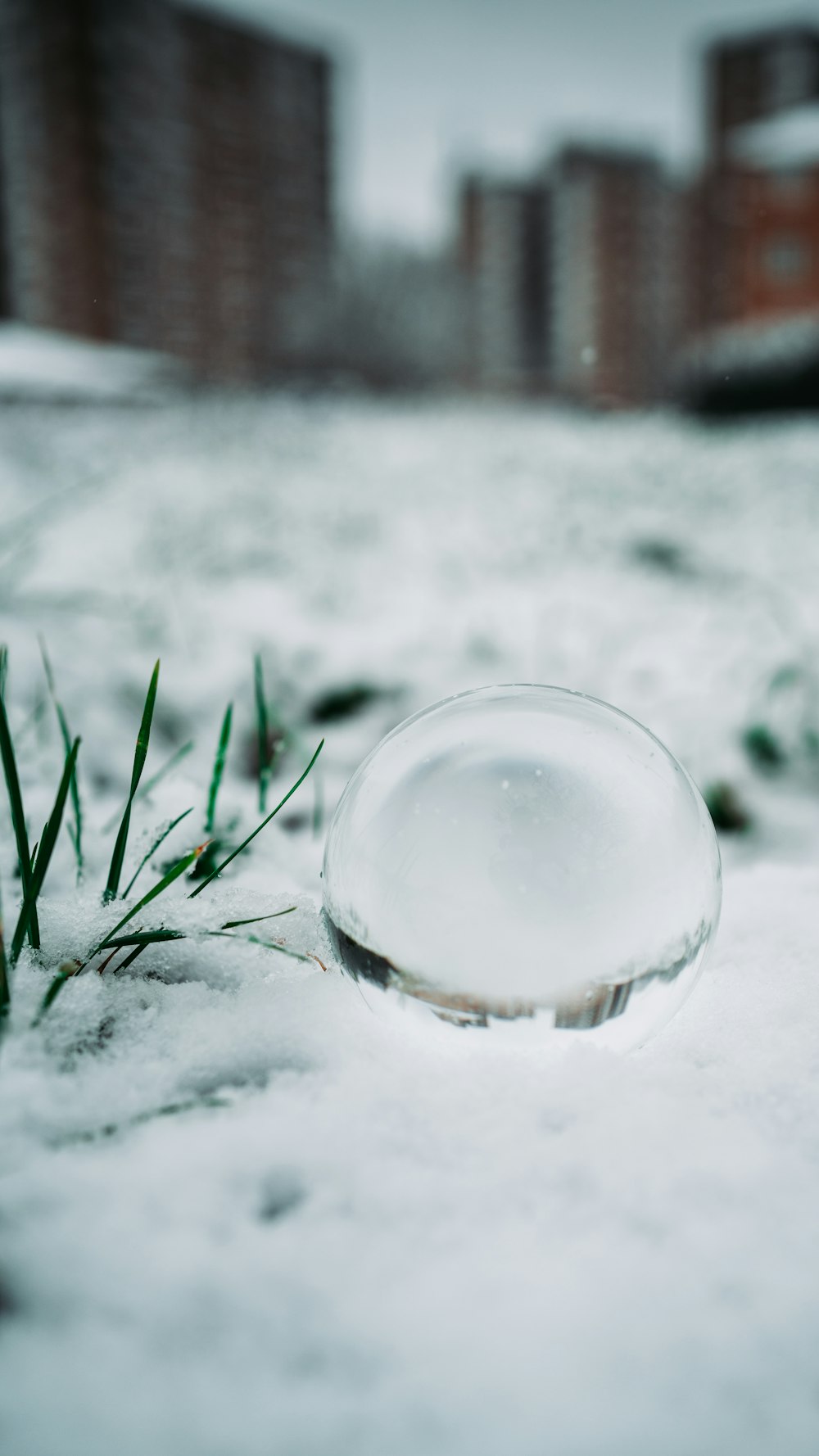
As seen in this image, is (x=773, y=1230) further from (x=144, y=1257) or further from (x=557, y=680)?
(x=557, y=680)

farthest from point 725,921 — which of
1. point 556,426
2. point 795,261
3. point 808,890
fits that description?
point 795,261

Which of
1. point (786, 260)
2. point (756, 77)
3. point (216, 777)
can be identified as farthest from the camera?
point (756, 77)

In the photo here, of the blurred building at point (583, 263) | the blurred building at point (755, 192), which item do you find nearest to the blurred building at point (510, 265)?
the blurred building at point (583, 263)

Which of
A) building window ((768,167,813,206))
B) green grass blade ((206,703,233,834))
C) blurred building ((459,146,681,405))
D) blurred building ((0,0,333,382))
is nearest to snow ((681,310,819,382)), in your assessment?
blurred building ((0,0,333,382))

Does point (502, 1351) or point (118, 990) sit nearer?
point (502, 1351)

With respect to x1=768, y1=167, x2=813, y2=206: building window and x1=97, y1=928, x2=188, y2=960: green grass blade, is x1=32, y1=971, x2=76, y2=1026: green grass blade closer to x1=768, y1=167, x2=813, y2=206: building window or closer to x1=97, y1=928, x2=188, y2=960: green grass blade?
x1=97, y1=928, x2=188, y2=960: green grass blade

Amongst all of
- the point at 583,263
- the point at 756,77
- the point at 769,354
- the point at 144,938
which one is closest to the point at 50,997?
the point at 144,938

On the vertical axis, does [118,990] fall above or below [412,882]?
below

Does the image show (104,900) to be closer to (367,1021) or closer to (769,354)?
(367,1021)
